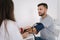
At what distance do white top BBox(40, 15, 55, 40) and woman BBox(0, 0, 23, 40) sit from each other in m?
0.93

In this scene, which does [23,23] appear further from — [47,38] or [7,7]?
[7,7]

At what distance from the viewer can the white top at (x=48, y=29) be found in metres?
1.85

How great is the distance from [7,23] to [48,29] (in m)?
1.09

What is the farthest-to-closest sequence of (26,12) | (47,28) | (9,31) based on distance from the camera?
(26,12) < (47,28) < (9,31)

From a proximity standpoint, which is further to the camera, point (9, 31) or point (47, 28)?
point (47, 28)

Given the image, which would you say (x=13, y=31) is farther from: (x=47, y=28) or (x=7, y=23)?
(x=47, y=28)

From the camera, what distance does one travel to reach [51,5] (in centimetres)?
312

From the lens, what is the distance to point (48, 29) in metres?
1.91

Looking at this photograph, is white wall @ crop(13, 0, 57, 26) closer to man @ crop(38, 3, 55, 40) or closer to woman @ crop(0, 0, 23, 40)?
man @ crop(38, 3, 55, 40)

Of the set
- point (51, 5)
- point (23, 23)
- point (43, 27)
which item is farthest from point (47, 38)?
point (51, 5)

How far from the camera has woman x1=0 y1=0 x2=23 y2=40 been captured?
909mm

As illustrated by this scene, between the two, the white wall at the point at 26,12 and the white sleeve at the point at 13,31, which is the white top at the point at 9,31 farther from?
the white wall at the point at 26,12

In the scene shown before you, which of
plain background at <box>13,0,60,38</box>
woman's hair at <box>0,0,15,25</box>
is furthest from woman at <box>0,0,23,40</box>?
plain background at <box>13,0,60,38</box>

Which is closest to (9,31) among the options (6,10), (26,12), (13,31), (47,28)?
(13,31)
